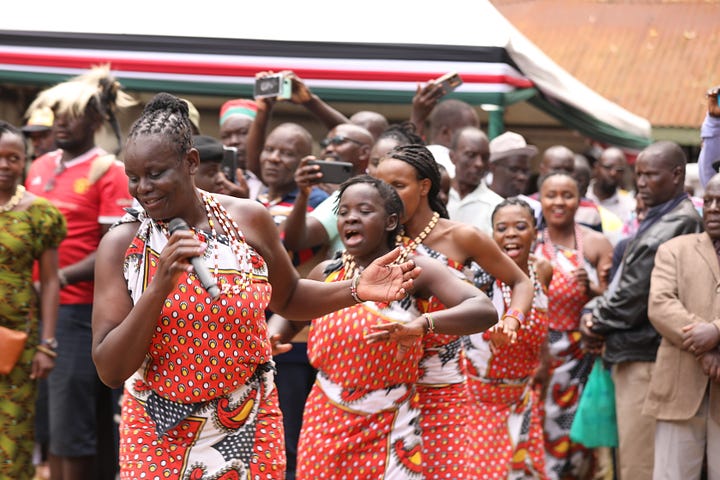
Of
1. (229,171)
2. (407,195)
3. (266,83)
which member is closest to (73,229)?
(229,171)

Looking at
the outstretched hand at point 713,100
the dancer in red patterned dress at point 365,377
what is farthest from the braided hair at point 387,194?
the outstretched hand at point 713,100

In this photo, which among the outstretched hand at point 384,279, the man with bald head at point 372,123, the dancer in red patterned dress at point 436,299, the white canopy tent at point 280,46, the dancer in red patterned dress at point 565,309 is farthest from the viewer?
the white canopy tent at point 280,46

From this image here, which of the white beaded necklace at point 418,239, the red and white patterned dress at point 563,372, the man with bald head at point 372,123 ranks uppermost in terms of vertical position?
the man with bald head at point 372,123

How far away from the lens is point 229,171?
6.87 meters

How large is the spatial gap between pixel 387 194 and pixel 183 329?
1745 mm

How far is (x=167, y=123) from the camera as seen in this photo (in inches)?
149

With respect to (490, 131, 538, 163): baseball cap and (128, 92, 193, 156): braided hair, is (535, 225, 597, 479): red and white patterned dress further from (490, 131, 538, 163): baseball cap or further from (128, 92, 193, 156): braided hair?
(128, 92, 193, 156): braided hair

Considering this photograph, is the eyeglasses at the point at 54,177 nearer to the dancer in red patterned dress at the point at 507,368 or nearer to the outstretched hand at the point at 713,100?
the dancer in red patterned dress at the point at 507,368

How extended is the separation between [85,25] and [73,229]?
3116 millimetres

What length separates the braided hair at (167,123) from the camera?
3.76 meters

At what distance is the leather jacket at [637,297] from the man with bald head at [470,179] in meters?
0.98

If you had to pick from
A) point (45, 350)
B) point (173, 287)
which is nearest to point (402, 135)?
point (45, 350)

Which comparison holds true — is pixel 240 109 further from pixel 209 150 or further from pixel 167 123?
pixel 167 123

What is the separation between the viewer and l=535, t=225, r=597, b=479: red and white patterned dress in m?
8.02
